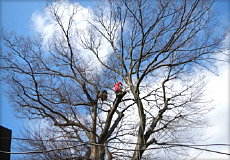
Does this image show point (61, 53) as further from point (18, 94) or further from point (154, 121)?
point (154, 121)

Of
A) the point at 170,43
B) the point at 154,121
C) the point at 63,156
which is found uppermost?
the point at 170,43

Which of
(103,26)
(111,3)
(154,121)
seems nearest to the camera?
(154,121)

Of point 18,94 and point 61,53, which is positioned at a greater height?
point 61,53

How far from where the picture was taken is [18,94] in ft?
30.6

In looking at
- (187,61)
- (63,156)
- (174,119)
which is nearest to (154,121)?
(174,119)

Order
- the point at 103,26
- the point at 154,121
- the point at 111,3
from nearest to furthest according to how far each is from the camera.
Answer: the point at 154,121 < the point at 111,3 < the point at 103,26

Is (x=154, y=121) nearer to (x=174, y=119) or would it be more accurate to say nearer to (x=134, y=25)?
(x=174, y=119)

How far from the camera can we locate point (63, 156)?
8.72 m

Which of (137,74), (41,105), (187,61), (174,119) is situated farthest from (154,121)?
(41,105)

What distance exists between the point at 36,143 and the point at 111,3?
5.66 m

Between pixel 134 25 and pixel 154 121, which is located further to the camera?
pixel 134 25

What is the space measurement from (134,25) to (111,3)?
1173 millimetres

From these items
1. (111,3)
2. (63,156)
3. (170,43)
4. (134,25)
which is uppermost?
(111,3)

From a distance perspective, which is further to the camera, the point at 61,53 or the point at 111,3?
the point at 61,53
